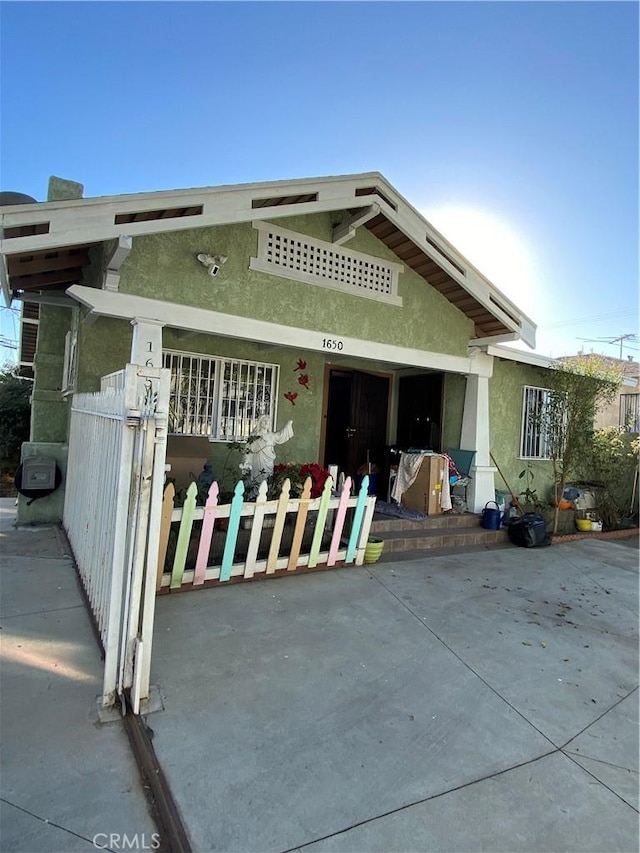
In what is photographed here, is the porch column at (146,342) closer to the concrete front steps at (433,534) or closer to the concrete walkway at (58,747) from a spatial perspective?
the concrete walkway at (58,747)

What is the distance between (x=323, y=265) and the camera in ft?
19.3

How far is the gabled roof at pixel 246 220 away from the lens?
386cm

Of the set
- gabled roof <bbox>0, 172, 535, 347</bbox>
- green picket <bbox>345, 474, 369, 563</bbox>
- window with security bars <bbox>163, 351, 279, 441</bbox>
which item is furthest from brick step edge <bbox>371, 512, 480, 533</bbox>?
gabled roof <bbox>0, 172, 535, 347</bbox>

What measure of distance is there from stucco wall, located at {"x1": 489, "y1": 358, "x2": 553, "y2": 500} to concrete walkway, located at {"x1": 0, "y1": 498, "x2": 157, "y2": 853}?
6.94 meters

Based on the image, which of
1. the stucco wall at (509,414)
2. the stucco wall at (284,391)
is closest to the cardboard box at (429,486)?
the stucco wall at (509,414)

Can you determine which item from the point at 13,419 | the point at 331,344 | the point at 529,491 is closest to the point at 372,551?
the point at 331,344

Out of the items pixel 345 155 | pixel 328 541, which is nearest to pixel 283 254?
pixel 345 155

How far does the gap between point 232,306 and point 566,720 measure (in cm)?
471

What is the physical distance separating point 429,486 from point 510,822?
5.26 metres

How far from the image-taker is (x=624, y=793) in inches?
82.8

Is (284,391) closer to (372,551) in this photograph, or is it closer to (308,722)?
(372,551)

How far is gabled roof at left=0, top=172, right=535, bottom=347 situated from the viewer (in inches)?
152

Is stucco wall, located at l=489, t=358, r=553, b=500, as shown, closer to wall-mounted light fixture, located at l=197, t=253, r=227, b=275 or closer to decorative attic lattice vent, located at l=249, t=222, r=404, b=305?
decorative attic lattice vent, located at l=249, t=222, r=404, b=305

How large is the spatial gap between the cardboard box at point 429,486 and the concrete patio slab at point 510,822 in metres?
4.90
